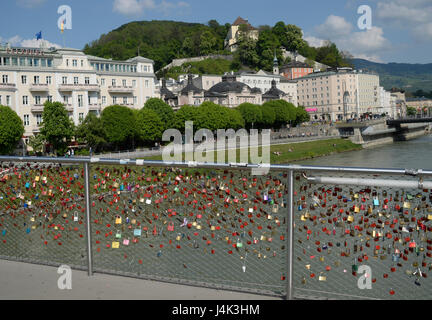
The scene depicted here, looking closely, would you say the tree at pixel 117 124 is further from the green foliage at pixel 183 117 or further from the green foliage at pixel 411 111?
the green foliage at pixel 411 111

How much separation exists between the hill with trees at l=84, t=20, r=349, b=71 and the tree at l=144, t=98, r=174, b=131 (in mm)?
53105

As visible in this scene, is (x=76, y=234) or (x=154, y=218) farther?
(x=76, y=234)

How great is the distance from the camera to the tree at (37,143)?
40.8m

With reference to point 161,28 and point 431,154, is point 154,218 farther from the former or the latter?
point 161,28

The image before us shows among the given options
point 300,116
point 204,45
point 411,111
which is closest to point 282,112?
point 300,116

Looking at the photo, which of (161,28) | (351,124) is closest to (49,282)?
(351,124)

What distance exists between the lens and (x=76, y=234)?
5184mm

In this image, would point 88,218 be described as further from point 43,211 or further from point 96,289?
point 43,211

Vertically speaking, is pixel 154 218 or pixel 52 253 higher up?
pixel 154 218

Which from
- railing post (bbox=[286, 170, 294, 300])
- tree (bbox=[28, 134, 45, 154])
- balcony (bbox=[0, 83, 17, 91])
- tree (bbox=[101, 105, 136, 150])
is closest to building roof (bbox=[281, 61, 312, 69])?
tree (bbox=[101, 105, 136, 150])

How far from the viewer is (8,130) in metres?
37.2

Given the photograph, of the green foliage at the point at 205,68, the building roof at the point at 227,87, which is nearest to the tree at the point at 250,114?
the building roof at the point at 227,87

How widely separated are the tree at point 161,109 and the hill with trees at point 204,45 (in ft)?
174
